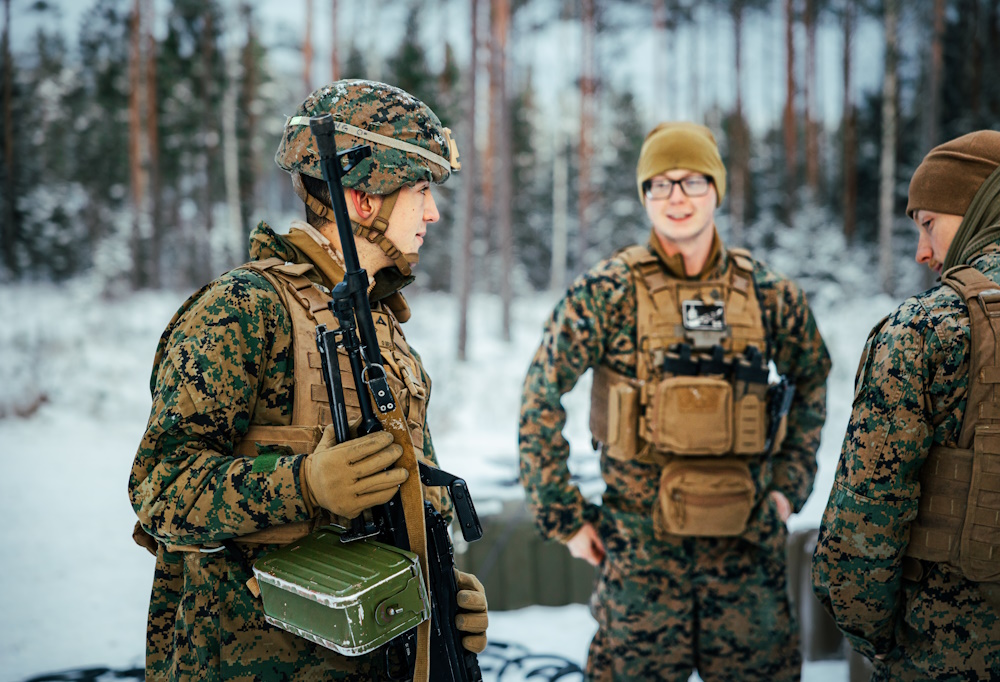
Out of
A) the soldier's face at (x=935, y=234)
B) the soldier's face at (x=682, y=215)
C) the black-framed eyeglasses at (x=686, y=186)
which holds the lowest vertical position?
the soldier's face at (x=935, y=234)

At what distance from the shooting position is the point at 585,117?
1548cm

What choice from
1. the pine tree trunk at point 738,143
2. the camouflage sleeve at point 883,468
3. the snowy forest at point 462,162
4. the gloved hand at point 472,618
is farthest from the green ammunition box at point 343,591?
the pine tree trunk at point 738,143

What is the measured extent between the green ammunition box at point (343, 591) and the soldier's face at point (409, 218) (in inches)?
30.6

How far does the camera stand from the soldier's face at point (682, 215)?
9.36 ft

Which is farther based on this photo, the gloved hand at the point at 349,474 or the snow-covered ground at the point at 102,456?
the snow-covered ground at the point at 102,456


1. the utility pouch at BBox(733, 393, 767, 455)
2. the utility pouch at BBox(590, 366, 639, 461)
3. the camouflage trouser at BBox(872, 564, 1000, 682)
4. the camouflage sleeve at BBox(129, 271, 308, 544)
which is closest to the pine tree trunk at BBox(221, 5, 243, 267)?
the utility pouch at BBox(590, 366, 639, 461)

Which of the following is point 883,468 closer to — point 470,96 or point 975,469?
point 975,469

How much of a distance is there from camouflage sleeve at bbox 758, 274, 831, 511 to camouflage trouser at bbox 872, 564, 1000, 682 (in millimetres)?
1124

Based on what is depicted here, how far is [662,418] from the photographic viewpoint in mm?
2707

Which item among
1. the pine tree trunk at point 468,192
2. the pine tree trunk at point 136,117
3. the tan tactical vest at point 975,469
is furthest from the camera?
the pine tree trunk at point 136,117

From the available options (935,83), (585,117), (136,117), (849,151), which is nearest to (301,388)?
(935,83)

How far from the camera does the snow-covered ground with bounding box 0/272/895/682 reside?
4.07 m

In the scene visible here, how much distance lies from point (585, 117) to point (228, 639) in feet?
50.1

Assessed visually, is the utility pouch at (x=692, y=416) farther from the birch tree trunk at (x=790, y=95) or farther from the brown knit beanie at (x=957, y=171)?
the birch tree trunk at (x=790, y=95)
